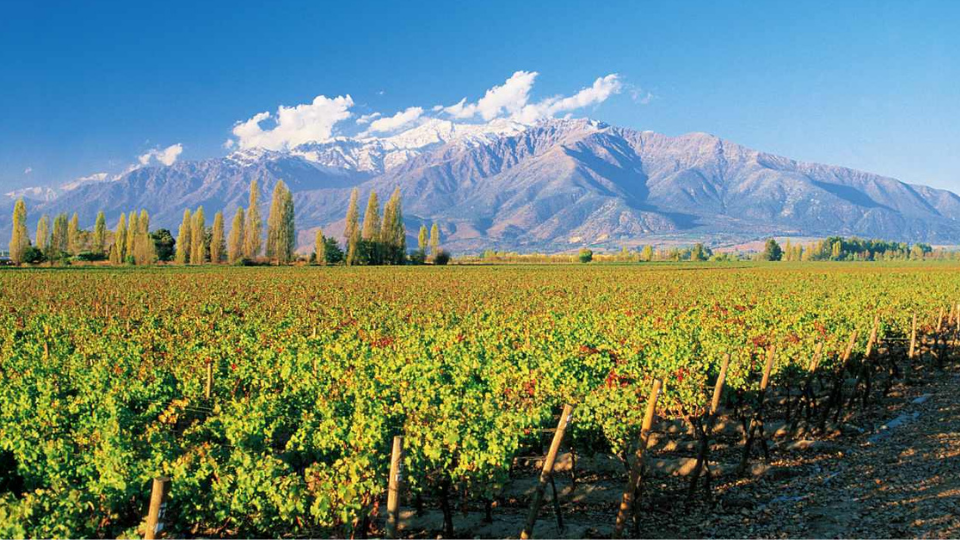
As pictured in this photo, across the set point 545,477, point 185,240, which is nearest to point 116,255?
point 185,240

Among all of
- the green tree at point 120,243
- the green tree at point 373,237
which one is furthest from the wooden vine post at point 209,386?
the green tree at point 120,243

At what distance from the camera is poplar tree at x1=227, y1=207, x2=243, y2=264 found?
115 m

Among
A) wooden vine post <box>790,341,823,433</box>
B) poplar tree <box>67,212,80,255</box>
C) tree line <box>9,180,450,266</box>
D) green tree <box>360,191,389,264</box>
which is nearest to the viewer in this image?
wooden vine post <box>790,341,823,433</box>

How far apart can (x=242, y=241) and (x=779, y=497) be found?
395 ft

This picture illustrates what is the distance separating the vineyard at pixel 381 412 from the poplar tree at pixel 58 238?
97500 millimetres

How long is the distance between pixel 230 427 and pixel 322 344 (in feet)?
29.3

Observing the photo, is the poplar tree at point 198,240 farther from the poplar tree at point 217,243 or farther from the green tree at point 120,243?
the green tree at point 120,243

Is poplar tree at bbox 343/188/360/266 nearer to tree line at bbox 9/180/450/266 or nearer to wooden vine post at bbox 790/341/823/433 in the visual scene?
tree line at bbox 9/180/450/266

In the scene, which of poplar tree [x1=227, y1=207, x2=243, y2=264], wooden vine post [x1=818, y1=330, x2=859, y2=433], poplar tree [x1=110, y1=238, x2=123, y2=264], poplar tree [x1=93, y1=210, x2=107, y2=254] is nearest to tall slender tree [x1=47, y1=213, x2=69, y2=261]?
poplar tree [x1=93, y1=210, x2=107, y2=254]

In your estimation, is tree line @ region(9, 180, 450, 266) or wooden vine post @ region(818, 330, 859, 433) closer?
wooden vine post @ region(818, 330, 859, 433)

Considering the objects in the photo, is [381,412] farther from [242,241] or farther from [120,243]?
[120,243]

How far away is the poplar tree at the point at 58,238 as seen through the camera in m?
108

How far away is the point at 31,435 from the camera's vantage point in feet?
30.9

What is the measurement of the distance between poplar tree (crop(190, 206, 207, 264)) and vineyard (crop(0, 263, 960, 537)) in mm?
91455
